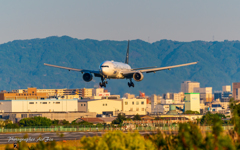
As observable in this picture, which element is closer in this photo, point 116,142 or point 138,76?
point 116,142

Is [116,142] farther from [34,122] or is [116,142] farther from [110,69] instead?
[34,122]

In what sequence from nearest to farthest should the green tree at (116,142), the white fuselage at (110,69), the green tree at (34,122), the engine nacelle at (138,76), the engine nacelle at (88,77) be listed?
the green tree at (116,142) < the white fuselage at (110,69) < the engine nacelle at (138,76) < the engine nacelle at (88,77) < the green tree at (34,122)

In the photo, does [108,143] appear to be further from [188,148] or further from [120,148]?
[188,148]

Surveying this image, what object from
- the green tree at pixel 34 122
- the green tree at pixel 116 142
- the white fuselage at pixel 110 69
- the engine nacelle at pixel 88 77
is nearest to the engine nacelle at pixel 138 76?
the white fuselage at pixel 110 69

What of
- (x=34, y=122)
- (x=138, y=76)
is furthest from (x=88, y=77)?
(x=34, y=122)

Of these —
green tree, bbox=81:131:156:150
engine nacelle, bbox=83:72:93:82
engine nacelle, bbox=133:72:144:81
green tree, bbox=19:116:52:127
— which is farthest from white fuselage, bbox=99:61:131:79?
green tree, bbox=19:116:52:127

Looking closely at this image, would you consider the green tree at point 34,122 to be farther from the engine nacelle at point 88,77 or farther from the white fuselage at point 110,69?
the white fuselage at point 110,69

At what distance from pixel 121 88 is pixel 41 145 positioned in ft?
471

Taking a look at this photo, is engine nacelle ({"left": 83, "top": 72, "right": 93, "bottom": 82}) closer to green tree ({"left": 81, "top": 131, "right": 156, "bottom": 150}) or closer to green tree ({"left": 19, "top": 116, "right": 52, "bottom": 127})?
green tree ({"left": 81, "top": 131, "right": 156, "bottom": 150})

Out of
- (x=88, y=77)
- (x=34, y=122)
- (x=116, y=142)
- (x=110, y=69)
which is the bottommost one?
(x=34, y=122)

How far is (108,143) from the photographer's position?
44250mm

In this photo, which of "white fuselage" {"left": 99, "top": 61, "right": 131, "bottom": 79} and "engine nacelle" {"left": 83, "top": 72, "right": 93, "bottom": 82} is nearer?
"white fuselage" {"left": 99, "top": 61, "right": 131, "bottom": 79}

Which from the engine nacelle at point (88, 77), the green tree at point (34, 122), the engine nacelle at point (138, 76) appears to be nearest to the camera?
the engine nacelle at point (138, 76)

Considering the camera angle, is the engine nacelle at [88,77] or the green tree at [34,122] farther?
the green tree at [34,122]
